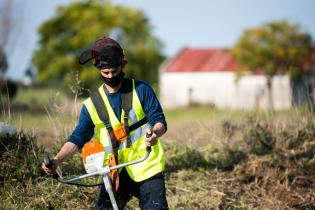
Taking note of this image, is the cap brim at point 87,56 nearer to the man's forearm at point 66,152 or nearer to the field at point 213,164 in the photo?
the man's forearm at point 66,152

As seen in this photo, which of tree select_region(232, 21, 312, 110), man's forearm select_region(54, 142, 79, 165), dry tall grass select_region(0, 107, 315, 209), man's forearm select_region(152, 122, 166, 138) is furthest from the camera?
tree select_region(232, 21, 312, 110)

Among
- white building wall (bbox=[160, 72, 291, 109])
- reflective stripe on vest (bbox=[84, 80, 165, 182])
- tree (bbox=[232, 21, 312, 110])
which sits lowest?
white building wall (bbox=[160, 72, 291, 109])

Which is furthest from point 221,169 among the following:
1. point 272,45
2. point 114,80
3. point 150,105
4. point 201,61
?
point 201,61

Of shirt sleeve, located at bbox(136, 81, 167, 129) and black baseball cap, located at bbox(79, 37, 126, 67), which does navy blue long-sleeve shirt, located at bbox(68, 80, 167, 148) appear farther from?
black baseball cap, located at bbox(79, 37, 126, 67)

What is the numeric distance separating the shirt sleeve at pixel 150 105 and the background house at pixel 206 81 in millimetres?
36944

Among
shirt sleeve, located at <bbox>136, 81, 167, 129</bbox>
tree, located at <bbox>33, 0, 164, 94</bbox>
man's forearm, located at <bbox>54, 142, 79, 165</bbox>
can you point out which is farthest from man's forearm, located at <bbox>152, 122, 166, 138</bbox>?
tree, located at <bbox>33, 0, 164, 94</bbox>

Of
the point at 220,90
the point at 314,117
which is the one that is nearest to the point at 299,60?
the point at 220,90

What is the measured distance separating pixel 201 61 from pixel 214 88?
4.39 meters

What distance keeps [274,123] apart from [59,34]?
133 ft

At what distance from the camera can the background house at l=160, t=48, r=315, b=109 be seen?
42.4 m

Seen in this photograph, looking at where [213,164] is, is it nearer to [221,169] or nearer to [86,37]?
[221,169]

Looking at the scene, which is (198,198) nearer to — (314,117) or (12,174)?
(12,174)

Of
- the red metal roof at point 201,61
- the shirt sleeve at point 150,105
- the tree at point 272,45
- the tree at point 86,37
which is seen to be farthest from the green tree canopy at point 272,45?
the shirt sleeve at point 150,105

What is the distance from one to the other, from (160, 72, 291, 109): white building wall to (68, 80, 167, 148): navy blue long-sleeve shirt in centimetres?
3632
